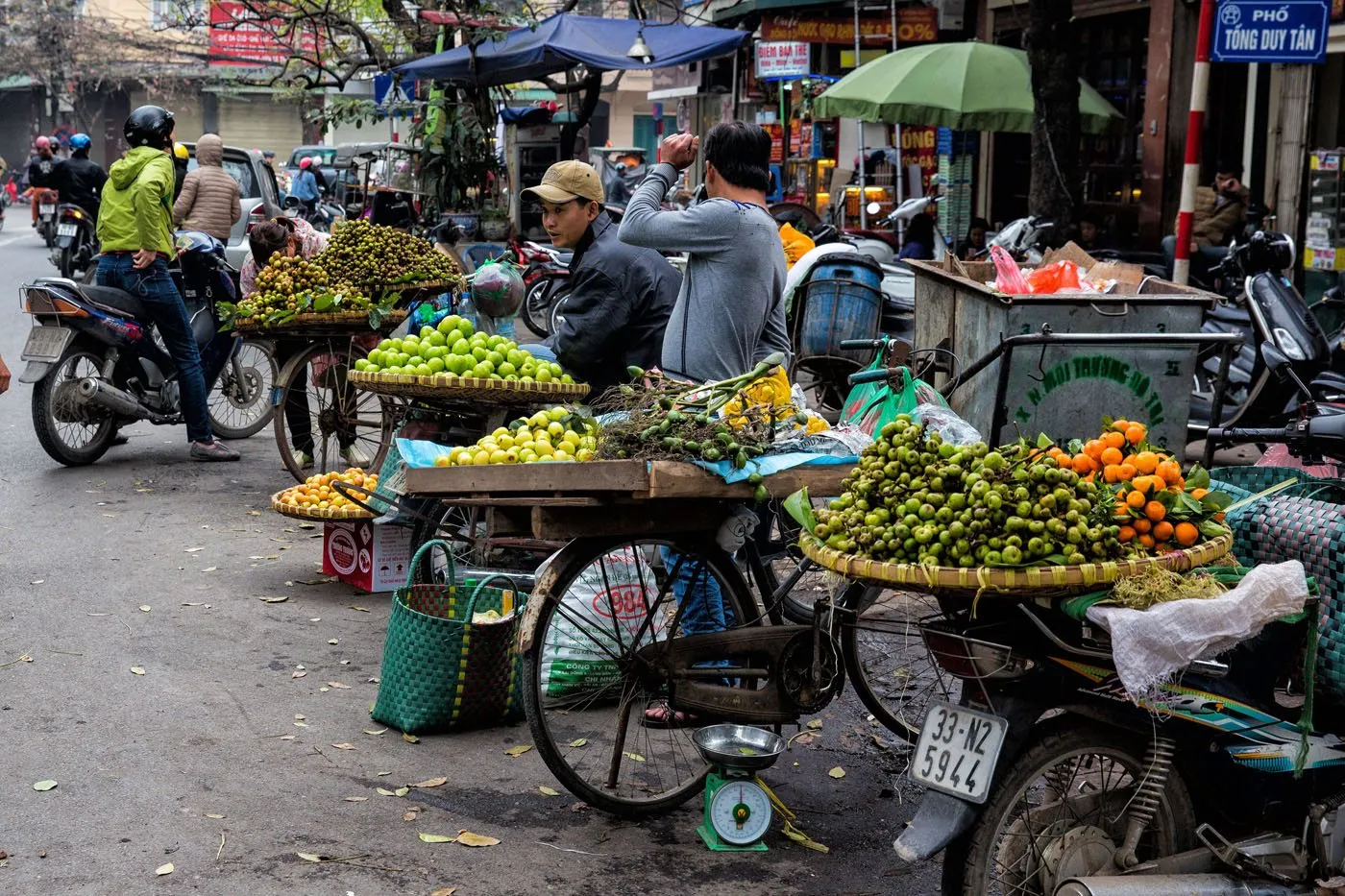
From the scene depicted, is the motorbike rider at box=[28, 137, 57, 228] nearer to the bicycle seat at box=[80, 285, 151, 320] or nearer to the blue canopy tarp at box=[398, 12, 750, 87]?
the blue canopy tarp at box=[398, 12, 750, 87]

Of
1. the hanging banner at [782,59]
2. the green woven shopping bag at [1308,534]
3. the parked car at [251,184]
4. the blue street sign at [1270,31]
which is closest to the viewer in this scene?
the green woven shopping bag at [1308,534]

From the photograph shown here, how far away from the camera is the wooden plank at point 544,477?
4.02 metres

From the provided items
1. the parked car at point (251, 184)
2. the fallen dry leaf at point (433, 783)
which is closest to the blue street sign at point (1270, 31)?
the fallen dry leaf at point (433, 783)

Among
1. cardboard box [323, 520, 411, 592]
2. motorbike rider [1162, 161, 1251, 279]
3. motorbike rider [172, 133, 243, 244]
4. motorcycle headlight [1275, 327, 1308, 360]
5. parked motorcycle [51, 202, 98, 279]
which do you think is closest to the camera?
cardboard box [323, 520, 411, 592]

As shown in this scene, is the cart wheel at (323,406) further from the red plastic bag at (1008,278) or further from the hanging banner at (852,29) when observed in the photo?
the hanging banner at (852,29)

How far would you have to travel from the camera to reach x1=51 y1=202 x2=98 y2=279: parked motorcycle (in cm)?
1941

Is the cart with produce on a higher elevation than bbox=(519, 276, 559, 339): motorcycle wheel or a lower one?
higher

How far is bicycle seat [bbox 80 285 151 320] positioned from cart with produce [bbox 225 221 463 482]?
3.27 feet

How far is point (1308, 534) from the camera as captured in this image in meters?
3.54

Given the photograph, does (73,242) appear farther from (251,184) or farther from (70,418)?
(70,418)

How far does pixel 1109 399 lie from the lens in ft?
22.5

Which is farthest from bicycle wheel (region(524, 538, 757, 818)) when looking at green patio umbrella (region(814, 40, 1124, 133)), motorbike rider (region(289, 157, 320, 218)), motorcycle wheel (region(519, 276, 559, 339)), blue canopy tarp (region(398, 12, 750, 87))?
motorbike rider (region(289, 157, 320, 218))

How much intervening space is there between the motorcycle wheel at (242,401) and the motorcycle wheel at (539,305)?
210 inches

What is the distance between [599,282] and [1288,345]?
15.6 ft
